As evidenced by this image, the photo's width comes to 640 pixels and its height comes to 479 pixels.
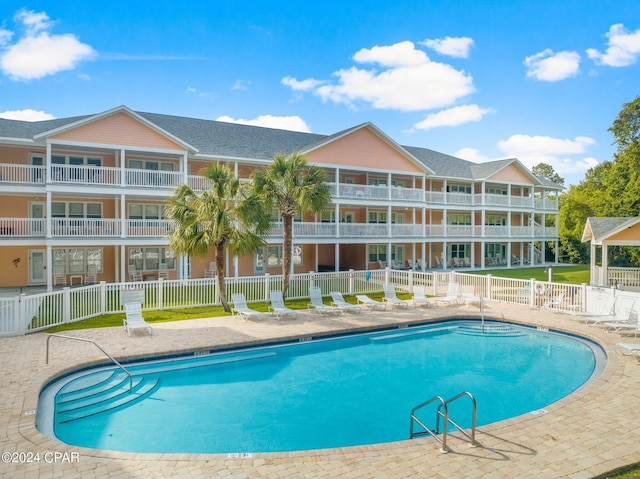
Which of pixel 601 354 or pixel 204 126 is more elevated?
pixel 204 126

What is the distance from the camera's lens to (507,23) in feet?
67.6

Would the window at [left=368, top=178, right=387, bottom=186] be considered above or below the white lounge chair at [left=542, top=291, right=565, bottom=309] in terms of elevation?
above

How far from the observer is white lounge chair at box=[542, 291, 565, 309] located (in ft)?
57.6

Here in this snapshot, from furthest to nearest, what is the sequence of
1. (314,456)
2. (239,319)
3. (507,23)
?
1. (507,23)
2. (239,319)
3. (314,456)

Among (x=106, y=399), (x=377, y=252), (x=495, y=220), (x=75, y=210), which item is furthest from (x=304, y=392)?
(x=495, y=220)

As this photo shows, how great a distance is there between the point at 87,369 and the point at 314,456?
712cm

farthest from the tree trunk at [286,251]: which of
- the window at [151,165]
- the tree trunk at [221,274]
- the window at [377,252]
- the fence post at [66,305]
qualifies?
the window at [377,252]

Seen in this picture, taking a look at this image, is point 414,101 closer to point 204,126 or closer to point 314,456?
point 204,126

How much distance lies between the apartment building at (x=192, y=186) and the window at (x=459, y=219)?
0.41 feet

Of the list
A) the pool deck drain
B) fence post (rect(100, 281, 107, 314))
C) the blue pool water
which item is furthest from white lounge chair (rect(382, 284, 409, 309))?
fence post (rect(100, 281, 107, 314))

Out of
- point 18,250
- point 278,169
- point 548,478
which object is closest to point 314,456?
point 548,478

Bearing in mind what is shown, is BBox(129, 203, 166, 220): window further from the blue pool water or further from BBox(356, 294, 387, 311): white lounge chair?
the blue pool water

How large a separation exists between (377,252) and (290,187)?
16650mm

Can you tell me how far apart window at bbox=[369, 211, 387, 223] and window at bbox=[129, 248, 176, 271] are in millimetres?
15376
